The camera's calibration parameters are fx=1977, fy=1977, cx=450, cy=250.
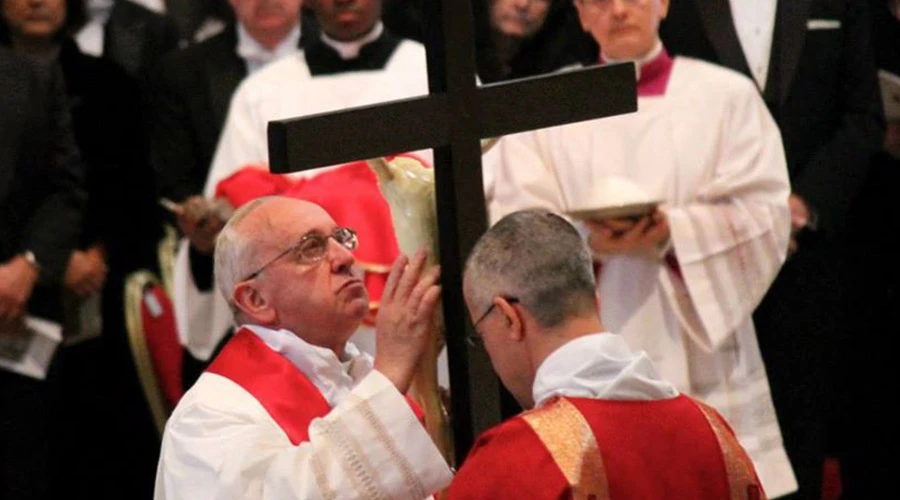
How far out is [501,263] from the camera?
3.08 m

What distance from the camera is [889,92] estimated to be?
545 centimetres

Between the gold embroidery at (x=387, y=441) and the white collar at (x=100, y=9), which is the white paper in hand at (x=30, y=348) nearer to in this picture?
the white collar at (x=100, y=9)

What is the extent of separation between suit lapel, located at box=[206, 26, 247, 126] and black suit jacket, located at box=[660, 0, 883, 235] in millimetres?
1628

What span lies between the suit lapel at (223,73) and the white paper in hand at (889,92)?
1.90 meters

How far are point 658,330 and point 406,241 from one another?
1.47 metres

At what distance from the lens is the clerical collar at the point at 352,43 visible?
5578 millimetres

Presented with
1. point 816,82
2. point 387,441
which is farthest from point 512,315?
point 816,82

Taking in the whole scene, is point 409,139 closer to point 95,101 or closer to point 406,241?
point 406,241

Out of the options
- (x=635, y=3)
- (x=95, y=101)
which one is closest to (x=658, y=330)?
(x=635, y=3)

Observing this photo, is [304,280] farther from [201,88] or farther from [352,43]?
[201,88]

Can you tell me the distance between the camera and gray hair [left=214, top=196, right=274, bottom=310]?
3.49m

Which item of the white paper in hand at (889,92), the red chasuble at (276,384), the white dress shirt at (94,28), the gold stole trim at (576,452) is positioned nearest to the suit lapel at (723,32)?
the white paper in hand at (889,92)

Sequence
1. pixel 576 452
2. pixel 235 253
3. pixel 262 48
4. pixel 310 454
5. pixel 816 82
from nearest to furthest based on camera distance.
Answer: pixel 576 452 → pixel 310 454 → pixel 235 253 → pixel 816 82 → pixel 262 48

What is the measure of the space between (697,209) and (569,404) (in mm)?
1801
